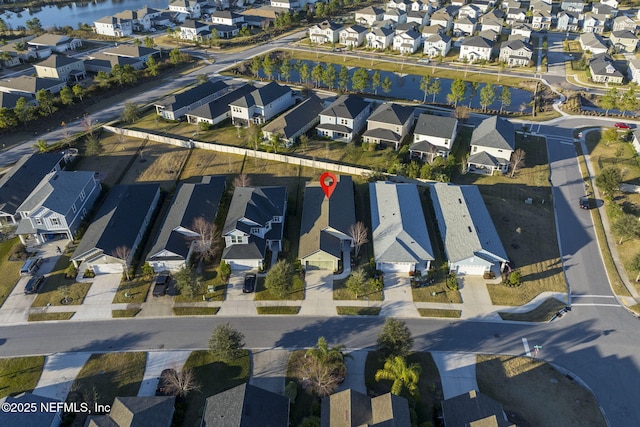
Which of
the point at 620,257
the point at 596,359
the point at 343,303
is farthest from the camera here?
the point at 620,257

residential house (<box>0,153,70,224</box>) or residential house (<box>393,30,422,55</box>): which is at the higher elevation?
residential house (<box>393,30,422,55</box>)

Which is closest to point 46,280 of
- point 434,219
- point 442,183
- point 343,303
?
point 343,303

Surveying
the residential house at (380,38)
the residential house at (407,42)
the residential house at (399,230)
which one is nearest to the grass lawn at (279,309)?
the residential house at (399,230)

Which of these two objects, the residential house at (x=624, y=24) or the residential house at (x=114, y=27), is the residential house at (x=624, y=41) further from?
the residential house at (x=114, y=27)

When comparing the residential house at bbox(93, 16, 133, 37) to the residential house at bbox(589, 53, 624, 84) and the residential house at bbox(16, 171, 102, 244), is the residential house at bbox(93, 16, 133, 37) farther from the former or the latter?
the residential house at bbox(589, 53, 624, 84)

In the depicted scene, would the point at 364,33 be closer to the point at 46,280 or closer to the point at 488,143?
the point at 488,143

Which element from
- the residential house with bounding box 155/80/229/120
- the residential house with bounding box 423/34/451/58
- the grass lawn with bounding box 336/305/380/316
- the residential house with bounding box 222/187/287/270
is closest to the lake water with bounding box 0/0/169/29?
the residential house with bounding box 155/80/229/120
